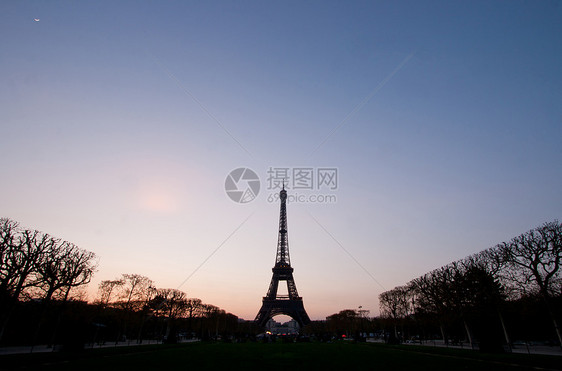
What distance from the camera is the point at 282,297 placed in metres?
94.1

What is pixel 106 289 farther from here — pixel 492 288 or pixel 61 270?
pixel 492 288

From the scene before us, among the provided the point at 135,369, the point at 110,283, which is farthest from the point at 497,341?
the point at 110,283

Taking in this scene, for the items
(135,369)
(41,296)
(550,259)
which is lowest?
(135,369)

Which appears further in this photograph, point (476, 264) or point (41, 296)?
point (476, 264)

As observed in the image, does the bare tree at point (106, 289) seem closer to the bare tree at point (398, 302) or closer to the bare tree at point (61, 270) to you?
the bare tree at point (61, 270)

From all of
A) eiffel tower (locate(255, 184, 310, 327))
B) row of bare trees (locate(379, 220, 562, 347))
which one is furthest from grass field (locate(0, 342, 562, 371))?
eiffel tower (locate(255, 184, 310, 327))

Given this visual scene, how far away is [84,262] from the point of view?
43750 millimetres

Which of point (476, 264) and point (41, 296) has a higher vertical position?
point (476, 264)

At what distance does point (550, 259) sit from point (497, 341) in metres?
13.2

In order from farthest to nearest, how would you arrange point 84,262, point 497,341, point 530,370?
1. point 84,262
2. point 497,341
3. point 530,370

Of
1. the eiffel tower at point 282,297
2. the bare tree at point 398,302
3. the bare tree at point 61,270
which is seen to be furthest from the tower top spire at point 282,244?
the bare tree at point 61,270

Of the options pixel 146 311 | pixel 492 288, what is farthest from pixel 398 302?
pixel 146 311

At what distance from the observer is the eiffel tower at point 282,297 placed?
8694 centimetres

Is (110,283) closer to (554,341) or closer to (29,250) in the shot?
(29,250)
